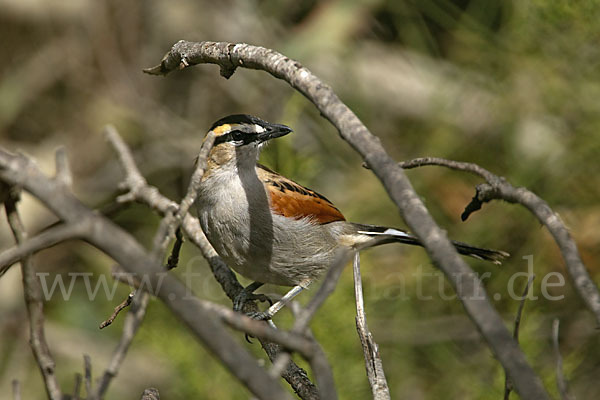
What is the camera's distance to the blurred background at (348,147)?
524 cm

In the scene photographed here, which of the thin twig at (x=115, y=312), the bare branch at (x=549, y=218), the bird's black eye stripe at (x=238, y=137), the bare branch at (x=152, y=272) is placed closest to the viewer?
the bare branch at (x=152, y=272)

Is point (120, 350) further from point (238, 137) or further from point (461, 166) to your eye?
point (238, 137)

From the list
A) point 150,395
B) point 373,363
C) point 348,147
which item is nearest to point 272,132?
point 373,363

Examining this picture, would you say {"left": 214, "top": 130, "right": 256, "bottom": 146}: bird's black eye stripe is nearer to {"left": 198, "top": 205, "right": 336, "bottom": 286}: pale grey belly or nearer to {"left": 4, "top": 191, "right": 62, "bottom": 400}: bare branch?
{"left": 198, "top": 205, "right": 336, "bottom": 286}: pale grey belly

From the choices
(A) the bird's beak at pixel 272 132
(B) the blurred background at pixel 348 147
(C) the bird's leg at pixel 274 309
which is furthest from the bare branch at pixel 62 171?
(B) the blurred background at pixel 348 147

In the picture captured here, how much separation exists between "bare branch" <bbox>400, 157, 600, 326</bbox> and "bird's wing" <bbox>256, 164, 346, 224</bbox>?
1792mm

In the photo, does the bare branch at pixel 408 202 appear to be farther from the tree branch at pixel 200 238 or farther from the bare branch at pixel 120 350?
the bare branch at pixel 120 350

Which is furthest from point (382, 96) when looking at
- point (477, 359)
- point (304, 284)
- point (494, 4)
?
point (304, 284)

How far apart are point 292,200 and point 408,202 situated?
100 inches

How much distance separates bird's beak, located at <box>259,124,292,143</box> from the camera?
13.4 ft

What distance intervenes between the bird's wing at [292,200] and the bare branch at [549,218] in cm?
179

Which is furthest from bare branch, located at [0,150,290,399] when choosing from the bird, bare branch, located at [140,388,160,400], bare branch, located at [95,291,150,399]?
the bird

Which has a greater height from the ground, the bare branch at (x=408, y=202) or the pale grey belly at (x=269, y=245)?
the pale grey belly at (x=269, y=245)

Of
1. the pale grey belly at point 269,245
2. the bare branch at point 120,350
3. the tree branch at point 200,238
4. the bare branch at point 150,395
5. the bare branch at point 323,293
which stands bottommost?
the bare branch at point 120,350
